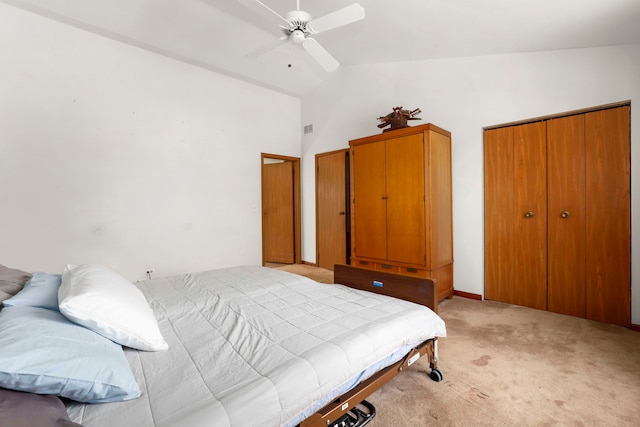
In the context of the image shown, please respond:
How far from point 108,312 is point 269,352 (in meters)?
0.63

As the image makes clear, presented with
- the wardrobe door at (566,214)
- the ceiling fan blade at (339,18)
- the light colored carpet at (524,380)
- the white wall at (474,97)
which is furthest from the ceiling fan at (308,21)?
the light colored carpet at (524,380)

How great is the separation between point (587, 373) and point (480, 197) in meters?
1.87

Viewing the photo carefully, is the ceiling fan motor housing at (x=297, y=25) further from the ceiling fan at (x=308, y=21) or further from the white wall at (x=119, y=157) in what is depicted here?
the white wall at (x=119, y=157)

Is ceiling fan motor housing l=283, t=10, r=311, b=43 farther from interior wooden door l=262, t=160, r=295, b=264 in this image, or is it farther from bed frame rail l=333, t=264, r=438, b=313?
interior wooden door l=262, t=160, r=295, b=264

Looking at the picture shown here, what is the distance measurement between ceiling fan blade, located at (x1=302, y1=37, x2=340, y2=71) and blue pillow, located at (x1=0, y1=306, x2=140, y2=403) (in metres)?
2.43

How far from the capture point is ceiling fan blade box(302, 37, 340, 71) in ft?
7.86

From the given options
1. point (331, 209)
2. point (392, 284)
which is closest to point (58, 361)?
point (392, 284)

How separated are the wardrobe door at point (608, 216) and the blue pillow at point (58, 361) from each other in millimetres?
3571

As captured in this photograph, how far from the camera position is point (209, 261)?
13.2 feet

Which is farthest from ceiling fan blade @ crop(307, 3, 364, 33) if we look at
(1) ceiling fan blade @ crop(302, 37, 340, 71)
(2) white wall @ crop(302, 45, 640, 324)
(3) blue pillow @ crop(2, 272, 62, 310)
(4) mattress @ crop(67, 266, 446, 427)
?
(3) blue pillow @ crop(2, 272, 62, 310)

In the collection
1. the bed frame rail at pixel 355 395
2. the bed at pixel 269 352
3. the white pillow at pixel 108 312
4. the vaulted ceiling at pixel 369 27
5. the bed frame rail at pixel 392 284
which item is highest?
the vaulted ceiling at pixel 369 27

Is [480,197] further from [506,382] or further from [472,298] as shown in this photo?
[506,382]

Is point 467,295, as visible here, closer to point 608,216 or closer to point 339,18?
point 608,216

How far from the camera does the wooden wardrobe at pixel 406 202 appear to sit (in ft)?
9.91
